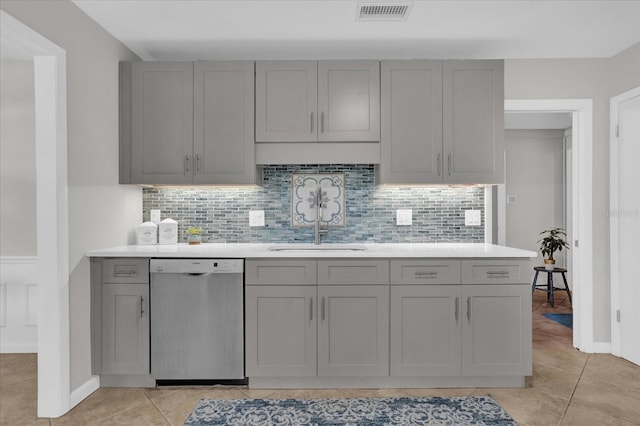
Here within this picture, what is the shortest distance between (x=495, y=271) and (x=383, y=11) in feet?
6.10

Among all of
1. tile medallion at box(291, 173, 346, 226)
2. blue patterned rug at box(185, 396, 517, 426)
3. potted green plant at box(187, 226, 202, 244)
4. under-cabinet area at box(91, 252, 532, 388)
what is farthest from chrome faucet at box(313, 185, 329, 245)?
blue patterned rug at box(185, 396, 517, 426)

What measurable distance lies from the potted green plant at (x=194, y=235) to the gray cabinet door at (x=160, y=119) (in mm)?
496

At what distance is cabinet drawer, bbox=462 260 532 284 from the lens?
2809 mm

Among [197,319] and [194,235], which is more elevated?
[194,235]

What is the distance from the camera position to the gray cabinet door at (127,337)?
2.80 metres

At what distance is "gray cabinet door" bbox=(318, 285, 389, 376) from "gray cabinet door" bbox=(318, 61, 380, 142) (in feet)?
3.78

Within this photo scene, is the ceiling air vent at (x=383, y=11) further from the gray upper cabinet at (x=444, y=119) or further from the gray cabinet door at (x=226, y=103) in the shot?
the gray cabinet door at (x=226, y=103)

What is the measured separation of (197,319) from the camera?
2789mm

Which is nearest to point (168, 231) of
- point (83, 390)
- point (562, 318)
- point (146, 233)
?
point (146, 233)

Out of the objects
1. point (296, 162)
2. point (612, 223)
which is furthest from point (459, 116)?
point (612, 223)

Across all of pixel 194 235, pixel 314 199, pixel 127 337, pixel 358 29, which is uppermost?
pixel 358 29

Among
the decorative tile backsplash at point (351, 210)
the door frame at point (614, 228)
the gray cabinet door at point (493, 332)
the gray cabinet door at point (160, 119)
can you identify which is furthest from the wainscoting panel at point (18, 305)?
the door frame at point (614, 228)

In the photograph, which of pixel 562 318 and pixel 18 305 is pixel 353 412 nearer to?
pixel 18 305

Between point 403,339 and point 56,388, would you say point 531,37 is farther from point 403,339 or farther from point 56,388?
point 56,388
